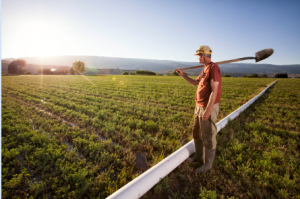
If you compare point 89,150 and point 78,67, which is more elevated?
point 78,67

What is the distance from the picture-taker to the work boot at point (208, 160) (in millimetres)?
3770

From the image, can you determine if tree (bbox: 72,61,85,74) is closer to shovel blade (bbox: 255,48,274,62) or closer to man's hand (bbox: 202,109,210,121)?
man's hand (bbox: 202,109,210,121)

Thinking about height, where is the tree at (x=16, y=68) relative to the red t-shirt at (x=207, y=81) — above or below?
above

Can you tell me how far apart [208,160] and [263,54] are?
296cm

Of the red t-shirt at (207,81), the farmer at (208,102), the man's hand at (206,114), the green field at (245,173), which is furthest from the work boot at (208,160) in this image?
the red t-shirt at (207,81)

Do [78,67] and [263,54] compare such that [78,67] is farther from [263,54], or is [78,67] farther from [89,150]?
[263,54]

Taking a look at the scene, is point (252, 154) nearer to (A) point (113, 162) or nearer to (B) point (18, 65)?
(A) point (113, 162)

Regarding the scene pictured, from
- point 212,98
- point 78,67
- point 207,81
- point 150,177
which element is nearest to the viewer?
point 150,177

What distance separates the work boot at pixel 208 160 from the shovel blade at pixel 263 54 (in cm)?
252

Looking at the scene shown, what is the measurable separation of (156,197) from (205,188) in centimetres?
109

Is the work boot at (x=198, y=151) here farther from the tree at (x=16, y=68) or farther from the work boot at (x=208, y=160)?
the tree at (x=16, y=68)

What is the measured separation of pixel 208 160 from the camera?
3.81 metres

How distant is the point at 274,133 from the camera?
5816 millimetres

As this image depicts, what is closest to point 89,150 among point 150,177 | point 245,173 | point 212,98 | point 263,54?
point 150,177
